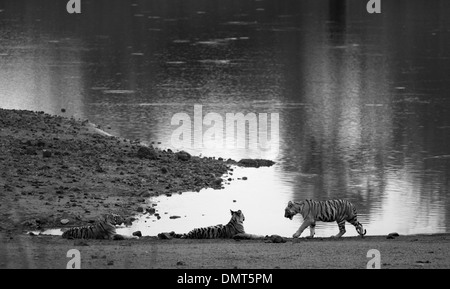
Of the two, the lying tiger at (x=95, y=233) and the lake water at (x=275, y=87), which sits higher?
the lake water at (x=275, y=87)

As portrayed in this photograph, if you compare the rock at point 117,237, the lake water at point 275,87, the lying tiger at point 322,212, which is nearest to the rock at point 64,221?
the lake water at point 275,87

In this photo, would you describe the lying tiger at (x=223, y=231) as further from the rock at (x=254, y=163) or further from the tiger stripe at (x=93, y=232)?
the rock at (x=254, y=163)

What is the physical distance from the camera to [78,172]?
77.2ft

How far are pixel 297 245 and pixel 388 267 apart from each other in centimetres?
231

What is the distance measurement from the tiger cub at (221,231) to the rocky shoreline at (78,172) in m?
2.81

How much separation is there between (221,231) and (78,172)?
19.7ft

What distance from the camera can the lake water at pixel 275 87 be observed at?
23927 millimetres

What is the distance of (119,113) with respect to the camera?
110 feet

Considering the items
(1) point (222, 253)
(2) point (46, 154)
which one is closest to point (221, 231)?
(1) point (222, 253)

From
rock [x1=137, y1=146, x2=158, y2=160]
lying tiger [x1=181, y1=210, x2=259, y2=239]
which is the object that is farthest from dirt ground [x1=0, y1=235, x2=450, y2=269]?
rock [x1=137, y1=146, x2=158, y2=160]

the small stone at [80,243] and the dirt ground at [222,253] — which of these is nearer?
the dirt ground at [222,253]

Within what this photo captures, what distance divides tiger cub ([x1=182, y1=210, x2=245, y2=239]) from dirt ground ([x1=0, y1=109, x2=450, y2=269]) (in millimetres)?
531

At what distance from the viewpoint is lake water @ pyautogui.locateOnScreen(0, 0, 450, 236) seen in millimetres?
23927
